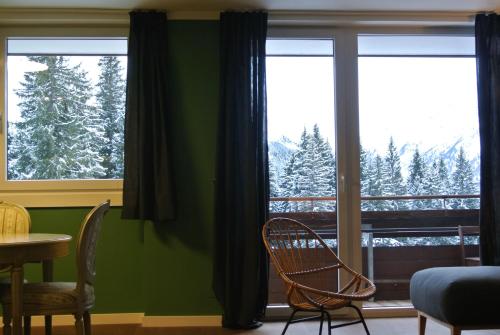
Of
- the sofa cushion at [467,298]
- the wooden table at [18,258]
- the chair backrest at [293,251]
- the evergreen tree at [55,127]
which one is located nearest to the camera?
the wooden table at [18,258]

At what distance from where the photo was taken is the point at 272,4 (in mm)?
3660

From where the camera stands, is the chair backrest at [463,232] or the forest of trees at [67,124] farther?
the chair backrest at [463,232]

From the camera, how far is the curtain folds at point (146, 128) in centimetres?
359

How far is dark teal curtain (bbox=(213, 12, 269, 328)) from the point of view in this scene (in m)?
3.57

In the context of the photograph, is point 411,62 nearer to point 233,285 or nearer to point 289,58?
point 289,58

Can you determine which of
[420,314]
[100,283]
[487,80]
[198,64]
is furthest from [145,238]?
[487,80]

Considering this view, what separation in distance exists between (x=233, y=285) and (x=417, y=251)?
1796mm

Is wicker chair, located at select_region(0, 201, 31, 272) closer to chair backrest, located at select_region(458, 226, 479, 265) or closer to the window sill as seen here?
the window sill

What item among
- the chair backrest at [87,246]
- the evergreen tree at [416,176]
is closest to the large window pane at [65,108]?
the chair backrest at [87,246]

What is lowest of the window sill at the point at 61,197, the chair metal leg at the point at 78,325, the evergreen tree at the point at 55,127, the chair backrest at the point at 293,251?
the chair metal leg at the point at 78,325

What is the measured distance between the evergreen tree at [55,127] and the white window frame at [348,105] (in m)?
1.54

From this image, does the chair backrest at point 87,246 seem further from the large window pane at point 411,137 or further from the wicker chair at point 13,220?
the large window pane at point 411,137

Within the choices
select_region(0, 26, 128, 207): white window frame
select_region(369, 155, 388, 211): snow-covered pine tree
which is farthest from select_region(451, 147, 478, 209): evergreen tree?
select_region(0, 26, 128, 207): white window frame

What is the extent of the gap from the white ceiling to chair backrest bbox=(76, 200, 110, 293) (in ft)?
5.32
